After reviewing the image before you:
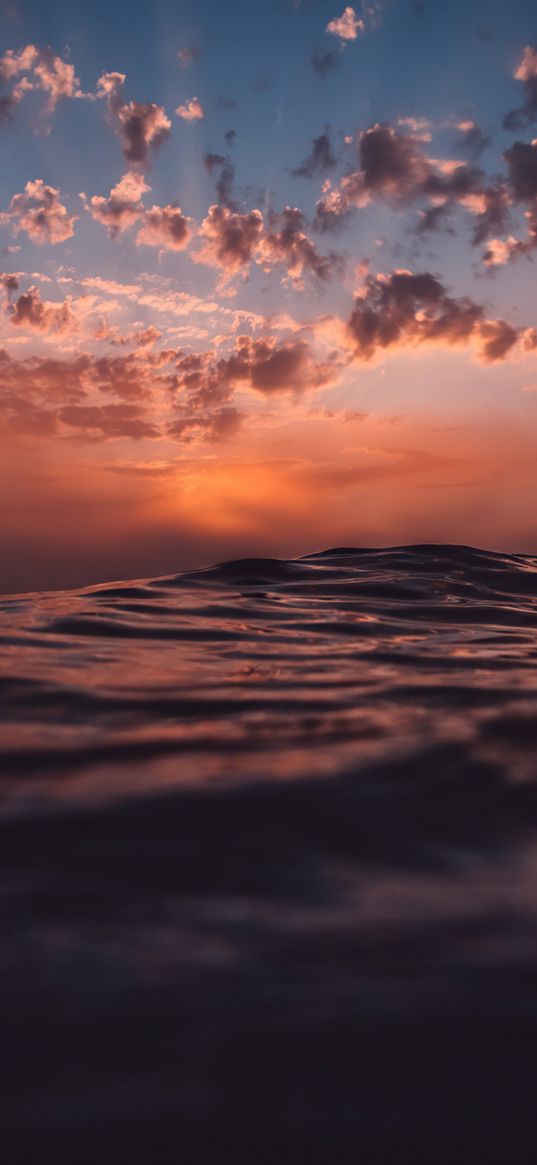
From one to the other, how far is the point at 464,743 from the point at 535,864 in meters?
1.03

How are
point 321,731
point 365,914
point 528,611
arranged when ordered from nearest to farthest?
1. point 365,914
2. point 321,731
3. point 528,611

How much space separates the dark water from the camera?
1168 millimetres

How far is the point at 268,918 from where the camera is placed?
174cm

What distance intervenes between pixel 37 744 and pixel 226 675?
144 cm

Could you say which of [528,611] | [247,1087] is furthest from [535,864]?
[528,611]

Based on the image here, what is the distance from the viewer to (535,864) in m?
2.06

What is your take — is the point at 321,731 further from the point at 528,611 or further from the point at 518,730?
the point at 528,611

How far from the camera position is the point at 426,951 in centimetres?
161

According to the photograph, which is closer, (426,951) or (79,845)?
(426,951)

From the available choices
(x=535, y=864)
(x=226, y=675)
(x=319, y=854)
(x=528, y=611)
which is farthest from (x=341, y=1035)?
(x=528, y=611)

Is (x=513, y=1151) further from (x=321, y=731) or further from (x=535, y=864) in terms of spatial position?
(x=321, y=731)

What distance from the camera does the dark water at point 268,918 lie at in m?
1.17

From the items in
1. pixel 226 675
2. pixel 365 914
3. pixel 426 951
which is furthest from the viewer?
pixel 226 675

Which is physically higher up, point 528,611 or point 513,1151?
point 528,611
